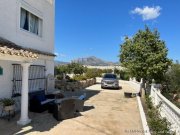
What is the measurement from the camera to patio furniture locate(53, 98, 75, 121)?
441 inches

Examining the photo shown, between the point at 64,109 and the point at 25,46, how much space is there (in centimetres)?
438

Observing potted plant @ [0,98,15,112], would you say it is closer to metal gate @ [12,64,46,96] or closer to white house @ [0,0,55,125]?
white house @ [0,0,55,125]

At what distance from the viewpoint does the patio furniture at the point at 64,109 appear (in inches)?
441

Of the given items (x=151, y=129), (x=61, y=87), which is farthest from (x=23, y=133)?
(x=61, y=87)

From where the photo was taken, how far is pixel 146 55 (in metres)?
20.1

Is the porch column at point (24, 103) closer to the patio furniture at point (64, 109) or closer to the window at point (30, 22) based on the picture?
the patio furniture at point (64, 109)

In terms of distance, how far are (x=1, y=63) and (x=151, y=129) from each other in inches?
284

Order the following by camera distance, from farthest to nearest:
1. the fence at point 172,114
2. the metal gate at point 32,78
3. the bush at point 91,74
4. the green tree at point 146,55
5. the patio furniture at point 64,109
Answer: the bush at point 91,74, the green tree at point 146,55, the metal gate at point 32,78, the patio furniture at point 64,109, the fence at point 172,114

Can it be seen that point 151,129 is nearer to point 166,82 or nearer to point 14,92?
point 14,92

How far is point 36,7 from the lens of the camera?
14.8m

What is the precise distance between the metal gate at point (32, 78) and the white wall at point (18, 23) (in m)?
1.29

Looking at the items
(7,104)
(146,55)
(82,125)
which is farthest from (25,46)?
(146,55)

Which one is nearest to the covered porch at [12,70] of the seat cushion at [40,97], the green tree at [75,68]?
the seat cushion at [40,97]

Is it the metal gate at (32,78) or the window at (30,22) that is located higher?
the window at (30,22)
